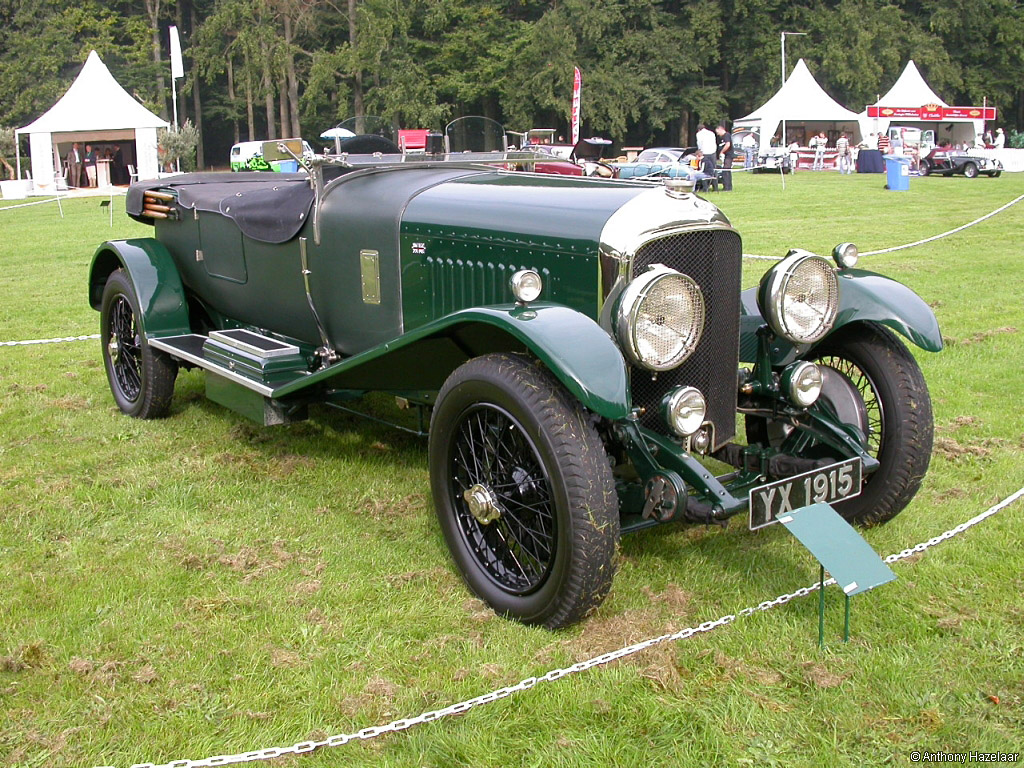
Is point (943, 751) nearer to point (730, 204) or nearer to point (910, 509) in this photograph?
point (910, 509)

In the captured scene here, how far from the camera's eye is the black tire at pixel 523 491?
282 cm

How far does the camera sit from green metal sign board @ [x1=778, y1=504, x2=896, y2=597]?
9.14 feet

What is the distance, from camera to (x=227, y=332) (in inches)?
198

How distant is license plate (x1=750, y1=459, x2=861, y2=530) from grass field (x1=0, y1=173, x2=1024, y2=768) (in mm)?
359

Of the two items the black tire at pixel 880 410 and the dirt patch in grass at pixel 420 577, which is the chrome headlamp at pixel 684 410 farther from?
Result: the dirt patch in grass at pixel 420 577

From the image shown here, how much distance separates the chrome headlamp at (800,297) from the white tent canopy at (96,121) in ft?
94.3

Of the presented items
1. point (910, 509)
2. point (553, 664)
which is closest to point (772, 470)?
point (910, 509)

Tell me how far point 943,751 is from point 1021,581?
1.14 meters

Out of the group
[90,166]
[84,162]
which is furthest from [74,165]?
[90,166]

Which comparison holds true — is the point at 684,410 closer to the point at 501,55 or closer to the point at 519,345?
the point at 519,345

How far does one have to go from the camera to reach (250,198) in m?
4.93

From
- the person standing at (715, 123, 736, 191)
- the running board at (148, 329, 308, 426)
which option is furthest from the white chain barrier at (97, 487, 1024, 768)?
the person standing at (715, 123, 736, 191)

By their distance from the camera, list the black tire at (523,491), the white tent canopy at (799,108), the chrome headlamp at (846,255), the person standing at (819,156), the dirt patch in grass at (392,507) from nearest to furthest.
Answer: the black tire at (523,491)
the chrome headlamp at (846,255)
the dirt patch in grass at (392,507)
the person standing at (819,156)
the white tent canopy at (799,108)

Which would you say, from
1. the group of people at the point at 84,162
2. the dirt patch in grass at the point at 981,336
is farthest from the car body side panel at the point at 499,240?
the group of people at the point at 84,162
